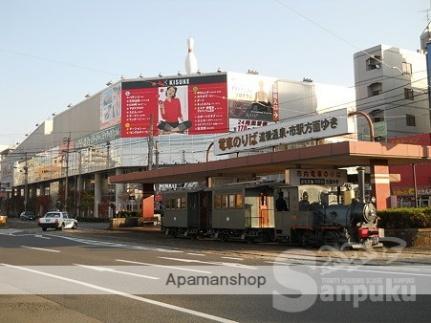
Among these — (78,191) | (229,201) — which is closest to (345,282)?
(229,201)

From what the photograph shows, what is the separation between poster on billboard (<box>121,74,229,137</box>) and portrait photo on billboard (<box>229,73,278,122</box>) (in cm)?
145

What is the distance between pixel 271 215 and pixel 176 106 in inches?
2131

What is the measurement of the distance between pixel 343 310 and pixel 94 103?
8742 centimetres

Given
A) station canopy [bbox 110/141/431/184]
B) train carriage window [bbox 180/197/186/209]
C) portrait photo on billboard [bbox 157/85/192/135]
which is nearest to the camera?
station canopy [bbox 110/141/431/184]

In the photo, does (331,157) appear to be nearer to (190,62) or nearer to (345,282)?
(345,282)

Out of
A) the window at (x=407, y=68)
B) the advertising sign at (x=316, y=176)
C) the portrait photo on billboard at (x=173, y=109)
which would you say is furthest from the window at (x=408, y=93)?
the advertising sign at (x=316, y=176)

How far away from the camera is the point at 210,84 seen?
77.8 meters

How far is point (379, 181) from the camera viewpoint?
2441cm

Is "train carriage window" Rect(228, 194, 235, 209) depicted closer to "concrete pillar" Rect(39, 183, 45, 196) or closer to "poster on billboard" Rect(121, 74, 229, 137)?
"poster on billboard" Rect(121, 74, 229, 137)

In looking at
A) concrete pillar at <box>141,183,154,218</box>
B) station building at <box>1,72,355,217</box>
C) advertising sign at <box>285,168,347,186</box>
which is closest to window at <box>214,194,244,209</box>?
advertising sign at <box>285,168,347,186</box>

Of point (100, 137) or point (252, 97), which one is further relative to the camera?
point (100, 137)

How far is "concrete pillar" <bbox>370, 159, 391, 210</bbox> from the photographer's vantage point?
959 inches

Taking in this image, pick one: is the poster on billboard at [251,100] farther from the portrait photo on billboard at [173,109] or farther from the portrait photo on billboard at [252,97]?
the portrait photo on billboard at [173,109]

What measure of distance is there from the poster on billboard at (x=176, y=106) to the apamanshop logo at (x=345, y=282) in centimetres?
6150
